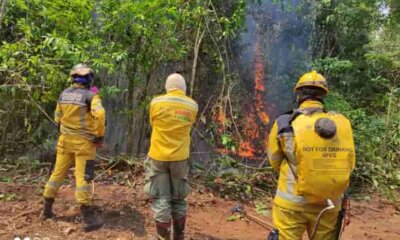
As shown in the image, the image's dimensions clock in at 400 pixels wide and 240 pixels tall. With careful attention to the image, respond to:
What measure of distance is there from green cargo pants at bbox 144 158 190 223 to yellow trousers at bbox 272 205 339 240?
5.00 feet

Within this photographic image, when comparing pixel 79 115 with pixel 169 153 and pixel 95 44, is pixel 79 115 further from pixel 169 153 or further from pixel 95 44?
pixel 95 44

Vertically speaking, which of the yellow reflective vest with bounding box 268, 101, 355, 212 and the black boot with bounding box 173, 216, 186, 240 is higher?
the yellow reflective vest with bounding box 268, 101, 355, 212

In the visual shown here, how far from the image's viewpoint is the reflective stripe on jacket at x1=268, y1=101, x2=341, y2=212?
3402 millimetres

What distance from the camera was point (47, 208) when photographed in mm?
5297

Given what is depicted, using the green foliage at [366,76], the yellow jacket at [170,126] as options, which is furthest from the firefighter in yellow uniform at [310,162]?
the green foliage at [366,76]

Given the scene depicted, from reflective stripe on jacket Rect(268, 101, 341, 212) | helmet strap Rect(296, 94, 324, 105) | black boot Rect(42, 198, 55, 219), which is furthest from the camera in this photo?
black boot Rect(42, 198, 55, 219)

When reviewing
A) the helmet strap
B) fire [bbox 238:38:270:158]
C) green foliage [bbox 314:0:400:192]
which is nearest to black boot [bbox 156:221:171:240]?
the helmet strap

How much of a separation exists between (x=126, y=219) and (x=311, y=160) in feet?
10.0

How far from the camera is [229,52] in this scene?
8.75m

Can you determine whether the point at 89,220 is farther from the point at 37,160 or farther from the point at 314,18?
the point at 314,18

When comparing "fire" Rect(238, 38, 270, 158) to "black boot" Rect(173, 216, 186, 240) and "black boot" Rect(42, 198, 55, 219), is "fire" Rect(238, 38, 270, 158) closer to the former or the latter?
"black boot" Rect(173, 216, 186, 240)

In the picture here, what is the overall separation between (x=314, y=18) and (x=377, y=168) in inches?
164

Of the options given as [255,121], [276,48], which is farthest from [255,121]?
[276,48]

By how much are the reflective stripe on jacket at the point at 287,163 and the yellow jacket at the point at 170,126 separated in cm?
136
